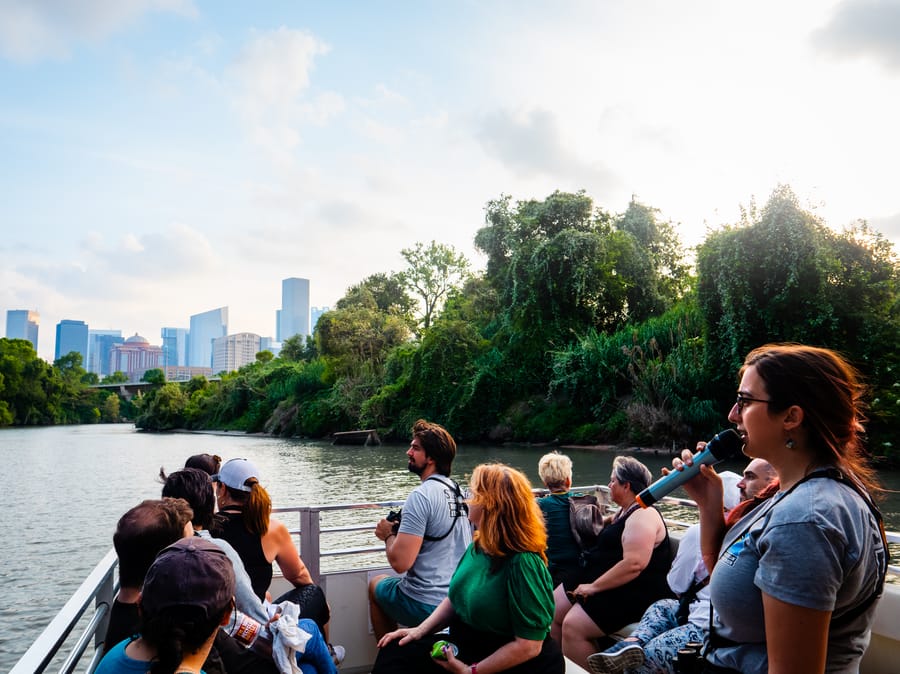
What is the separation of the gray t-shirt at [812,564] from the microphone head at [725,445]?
22 centimetres

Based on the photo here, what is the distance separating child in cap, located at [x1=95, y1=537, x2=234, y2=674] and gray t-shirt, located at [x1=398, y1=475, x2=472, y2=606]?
1.78 m

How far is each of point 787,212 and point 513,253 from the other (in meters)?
14.3

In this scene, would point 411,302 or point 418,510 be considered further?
point 411,302

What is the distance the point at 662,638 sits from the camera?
8.53 ft

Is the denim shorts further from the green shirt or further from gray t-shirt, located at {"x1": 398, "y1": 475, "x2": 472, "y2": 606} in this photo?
the green shirt

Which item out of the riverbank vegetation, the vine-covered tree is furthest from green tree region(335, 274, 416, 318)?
the vine-covered tree

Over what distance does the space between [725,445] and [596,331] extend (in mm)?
26810

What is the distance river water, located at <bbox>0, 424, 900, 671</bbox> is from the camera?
30.2 ft

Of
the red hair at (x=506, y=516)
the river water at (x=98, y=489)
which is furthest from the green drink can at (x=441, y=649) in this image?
the river water at (x=98, y=489)

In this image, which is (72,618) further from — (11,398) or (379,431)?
(11,398)

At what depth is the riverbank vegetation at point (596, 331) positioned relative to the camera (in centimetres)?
1694

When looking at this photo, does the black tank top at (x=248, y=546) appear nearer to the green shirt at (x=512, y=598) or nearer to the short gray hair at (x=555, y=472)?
the green shirt at (x=512, y=598)

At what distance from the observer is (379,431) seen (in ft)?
109

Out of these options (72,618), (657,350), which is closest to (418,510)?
(72,618)
